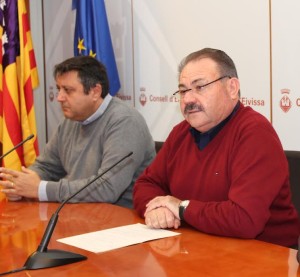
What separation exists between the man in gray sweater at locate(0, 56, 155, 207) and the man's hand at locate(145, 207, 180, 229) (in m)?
0.67

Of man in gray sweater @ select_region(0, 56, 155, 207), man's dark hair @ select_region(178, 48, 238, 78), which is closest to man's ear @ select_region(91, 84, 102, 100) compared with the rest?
man in gray sweater @ select_region(0, 56, 155, 207)

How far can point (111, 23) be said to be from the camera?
167 inches

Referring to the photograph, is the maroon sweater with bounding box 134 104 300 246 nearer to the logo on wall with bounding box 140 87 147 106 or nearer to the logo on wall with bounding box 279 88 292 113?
the logo on wall with bounding box 279 88 292 113

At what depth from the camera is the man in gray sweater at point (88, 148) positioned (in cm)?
252

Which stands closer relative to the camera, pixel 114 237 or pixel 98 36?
pixel 114 237

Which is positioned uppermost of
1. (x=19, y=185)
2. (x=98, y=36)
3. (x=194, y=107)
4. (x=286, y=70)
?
(x=98, y=36)

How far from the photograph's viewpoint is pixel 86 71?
295cm

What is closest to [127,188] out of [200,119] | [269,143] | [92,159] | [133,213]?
[92,159]

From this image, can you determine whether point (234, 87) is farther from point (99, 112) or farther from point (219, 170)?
point (99, 112)

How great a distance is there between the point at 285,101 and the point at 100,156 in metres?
1.05

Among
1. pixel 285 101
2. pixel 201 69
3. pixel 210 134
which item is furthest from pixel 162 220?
pixel 285 101

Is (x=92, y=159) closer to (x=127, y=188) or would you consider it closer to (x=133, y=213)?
(x=127, y=188)

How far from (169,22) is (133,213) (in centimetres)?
194

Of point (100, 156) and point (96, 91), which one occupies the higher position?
point (96, 91)
